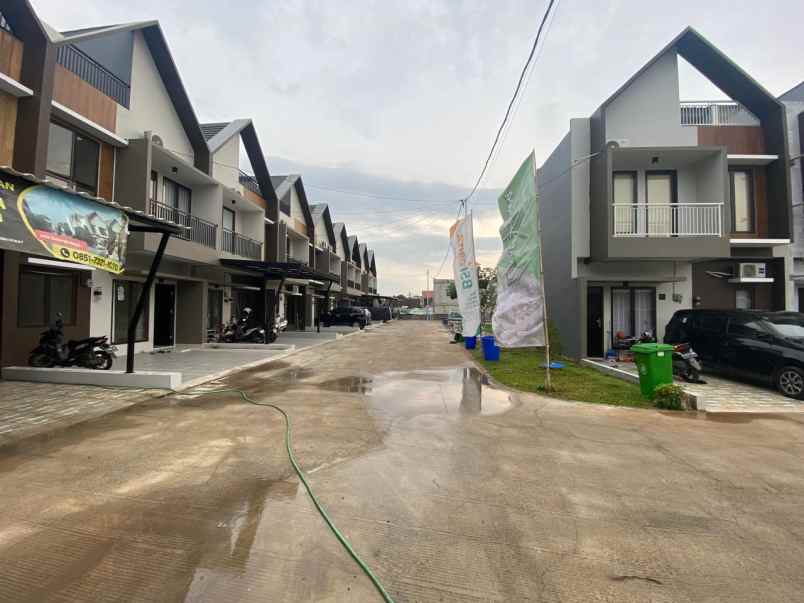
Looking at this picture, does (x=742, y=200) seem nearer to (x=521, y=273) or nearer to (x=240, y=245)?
(x=521, y=273)

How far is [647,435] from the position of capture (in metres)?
5.36

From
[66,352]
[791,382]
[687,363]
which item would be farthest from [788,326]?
[66,352]

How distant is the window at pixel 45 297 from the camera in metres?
8.68

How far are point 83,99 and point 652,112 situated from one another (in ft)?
51.8

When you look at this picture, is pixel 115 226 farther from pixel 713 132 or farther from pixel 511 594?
pixel 713 132

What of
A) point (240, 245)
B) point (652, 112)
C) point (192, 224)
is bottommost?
point (240, 245)

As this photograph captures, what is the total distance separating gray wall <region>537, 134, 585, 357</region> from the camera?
12555 mm

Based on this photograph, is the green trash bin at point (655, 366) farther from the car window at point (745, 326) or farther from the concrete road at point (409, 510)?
the car window at point (745, 326)

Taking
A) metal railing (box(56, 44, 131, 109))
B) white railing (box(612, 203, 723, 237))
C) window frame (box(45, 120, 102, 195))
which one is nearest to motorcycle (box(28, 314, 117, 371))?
window frame (box(45, 120, 102, 195))

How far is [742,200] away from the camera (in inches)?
505

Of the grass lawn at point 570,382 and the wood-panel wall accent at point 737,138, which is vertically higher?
the wood-panel wall accent at point 737,138

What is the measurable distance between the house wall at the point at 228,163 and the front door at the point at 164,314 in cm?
470

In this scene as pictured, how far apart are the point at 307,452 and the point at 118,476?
1.76 meters

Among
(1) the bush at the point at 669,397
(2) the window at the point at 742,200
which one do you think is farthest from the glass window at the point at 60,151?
(2) the window at the point at 742,200
